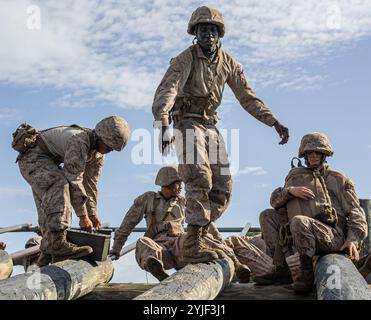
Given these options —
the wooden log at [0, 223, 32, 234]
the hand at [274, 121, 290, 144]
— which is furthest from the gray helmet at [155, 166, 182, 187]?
the wooden log at [0, 223, 32, 234]

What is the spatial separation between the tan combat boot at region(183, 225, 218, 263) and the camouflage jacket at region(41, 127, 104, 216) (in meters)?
1.11

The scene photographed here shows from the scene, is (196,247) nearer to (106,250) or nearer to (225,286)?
(225,286)

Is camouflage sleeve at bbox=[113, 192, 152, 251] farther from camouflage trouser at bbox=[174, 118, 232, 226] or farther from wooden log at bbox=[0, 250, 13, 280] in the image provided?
camouflage trouser at bbox=[174, 118, 232, 226]

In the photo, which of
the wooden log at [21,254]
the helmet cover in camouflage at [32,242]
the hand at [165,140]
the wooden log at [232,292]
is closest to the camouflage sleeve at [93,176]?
the wooden log at [232,292]

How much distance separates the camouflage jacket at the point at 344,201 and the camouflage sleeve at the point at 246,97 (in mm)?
944

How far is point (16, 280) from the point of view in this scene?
4.64 m

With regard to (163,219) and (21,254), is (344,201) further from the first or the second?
(21,254)

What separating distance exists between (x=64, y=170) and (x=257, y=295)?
7.55 feet

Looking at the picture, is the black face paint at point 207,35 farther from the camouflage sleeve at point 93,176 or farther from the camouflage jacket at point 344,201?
the camouflage sleeve at point 93,176

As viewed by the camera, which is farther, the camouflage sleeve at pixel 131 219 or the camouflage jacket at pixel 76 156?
the camouflage sleeve at pixel 131 219

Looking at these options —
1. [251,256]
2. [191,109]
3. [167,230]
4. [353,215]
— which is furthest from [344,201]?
[167,230]

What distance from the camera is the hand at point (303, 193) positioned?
18.6ft

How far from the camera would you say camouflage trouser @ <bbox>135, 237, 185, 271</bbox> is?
259 inches
